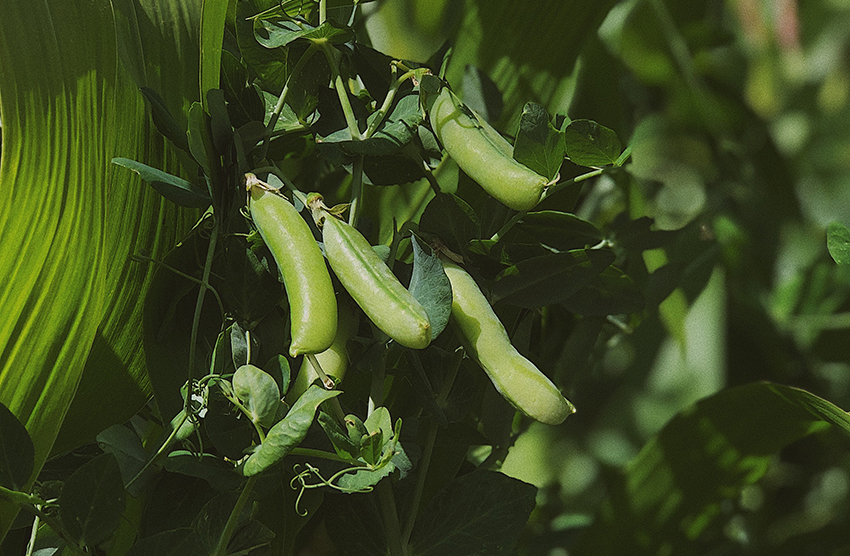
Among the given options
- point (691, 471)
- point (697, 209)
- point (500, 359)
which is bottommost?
point (691, 471)

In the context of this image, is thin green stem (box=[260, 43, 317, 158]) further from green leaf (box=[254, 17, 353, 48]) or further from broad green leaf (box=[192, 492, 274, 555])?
broad green leaf (box=[192, 492, 274, 555])

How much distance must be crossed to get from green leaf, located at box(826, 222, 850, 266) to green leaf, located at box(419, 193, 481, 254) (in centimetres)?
14

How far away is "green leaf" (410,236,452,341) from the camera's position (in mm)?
219

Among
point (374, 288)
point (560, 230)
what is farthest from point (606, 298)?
point (374, 288)

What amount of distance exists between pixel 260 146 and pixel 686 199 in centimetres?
31

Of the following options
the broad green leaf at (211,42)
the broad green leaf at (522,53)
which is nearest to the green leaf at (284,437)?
the broad green leaf at (211,42)

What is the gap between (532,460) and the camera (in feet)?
1.93

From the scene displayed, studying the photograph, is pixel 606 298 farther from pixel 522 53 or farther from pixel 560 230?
pixel 522 53

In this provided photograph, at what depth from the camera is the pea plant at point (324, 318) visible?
22 centimetres

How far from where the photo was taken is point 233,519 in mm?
214

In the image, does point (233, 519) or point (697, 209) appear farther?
point (697, 209)

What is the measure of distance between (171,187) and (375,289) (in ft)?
0.27

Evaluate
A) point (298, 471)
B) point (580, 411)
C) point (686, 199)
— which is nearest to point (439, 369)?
point (298, 471)

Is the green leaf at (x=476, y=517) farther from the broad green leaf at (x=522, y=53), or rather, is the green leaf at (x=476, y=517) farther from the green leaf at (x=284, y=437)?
the broad green leaf at (x=522, y=53)
